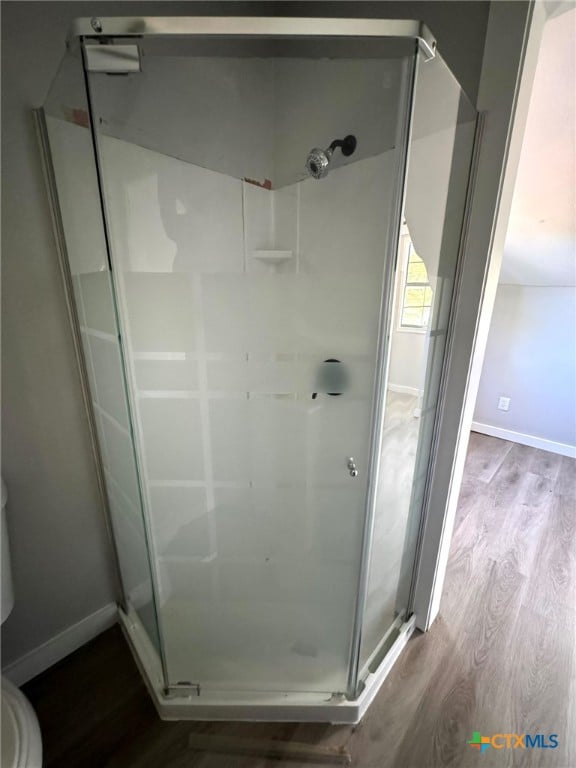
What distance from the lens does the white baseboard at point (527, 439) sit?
114 inches

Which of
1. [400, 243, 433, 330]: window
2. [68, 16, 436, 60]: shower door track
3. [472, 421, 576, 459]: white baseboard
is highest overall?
[68, 16, 436, 60]: shower door track

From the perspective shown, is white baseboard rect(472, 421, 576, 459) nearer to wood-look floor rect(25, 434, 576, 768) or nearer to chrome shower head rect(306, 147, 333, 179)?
wood-look floor rect(25, 434, 576, 768)

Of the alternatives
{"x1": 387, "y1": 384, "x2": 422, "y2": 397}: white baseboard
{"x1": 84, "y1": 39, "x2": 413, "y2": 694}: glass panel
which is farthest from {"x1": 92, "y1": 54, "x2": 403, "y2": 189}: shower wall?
{"x1": 387, "y1": 384, "x2": 422, "y2": 397}: white baseboard

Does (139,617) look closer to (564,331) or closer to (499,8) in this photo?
(499,8)

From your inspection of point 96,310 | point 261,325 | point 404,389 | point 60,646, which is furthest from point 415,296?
point 60,646

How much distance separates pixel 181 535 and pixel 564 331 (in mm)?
3212

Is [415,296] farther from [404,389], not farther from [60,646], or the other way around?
[60,646]

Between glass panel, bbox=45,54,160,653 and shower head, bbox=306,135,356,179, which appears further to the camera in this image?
shower head, bbox=306,135,356,179

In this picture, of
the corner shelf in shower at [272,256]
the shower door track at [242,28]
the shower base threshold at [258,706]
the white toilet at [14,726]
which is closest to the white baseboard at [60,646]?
the white toilet at [14,726]

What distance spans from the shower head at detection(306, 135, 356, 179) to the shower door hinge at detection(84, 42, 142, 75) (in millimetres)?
585

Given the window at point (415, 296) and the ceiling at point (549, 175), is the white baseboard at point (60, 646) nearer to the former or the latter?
the window at point (415, 296)

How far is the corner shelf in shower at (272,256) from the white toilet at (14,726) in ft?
3.84

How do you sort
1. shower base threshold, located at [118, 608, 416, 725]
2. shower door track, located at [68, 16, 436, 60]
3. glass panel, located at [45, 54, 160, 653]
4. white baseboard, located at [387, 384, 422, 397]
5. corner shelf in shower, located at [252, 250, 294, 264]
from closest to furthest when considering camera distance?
shower door track, located at [68, 16, 436, 60] < glass panel, located at [45, 54, 160, 653] < white baseboard, located at [387, 384, 422, 397] < shower base threshold, located at [118, 608, 416, 725] < corner shelf in shower, located at [252, 250, 294, 264]

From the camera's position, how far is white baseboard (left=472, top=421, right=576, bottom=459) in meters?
2.88
